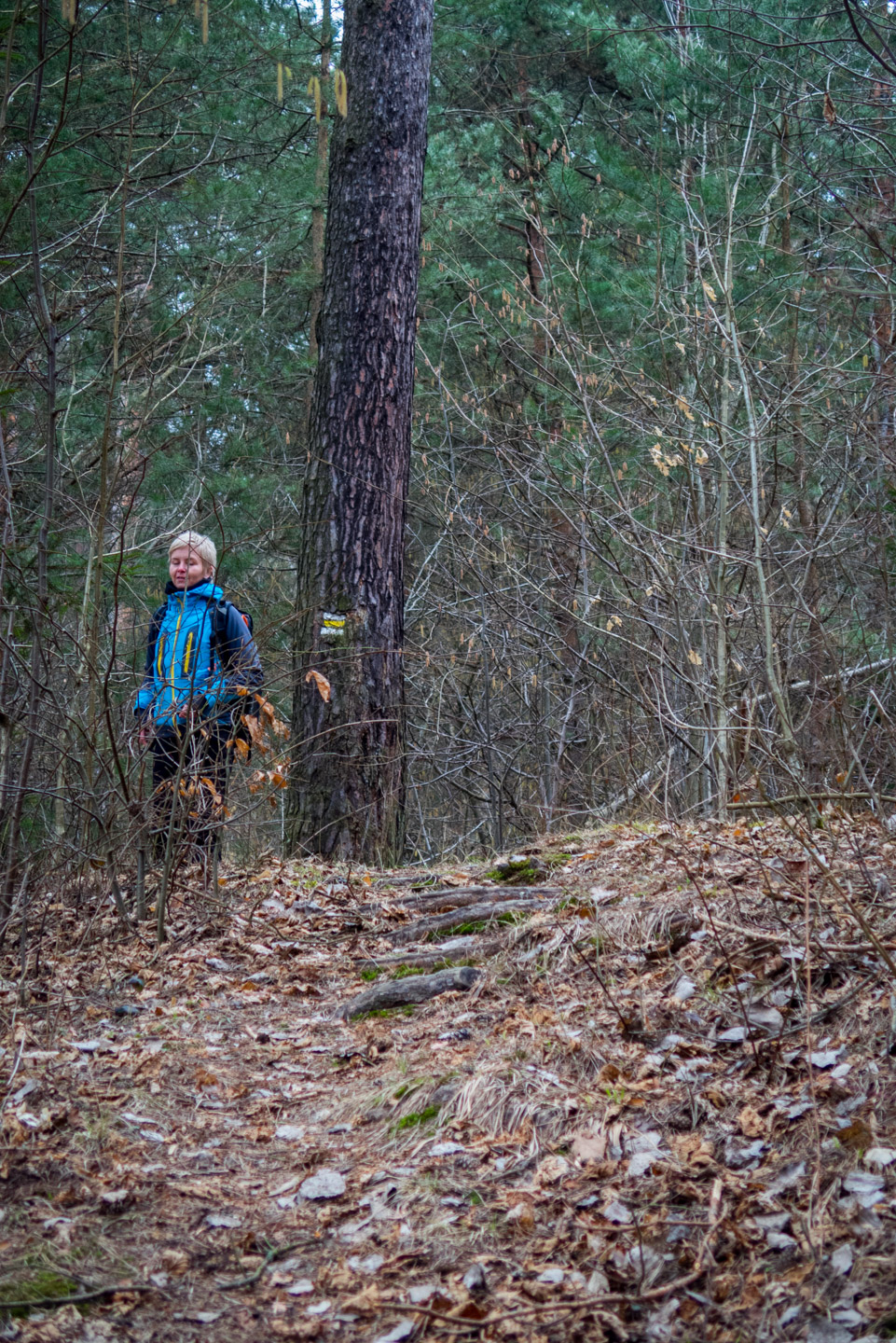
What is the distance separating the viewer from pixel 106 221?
9203 mm

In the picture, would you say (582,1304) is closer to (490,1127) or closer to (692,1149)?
(692,1149)

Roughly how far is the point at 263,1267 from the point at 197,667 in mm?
2711

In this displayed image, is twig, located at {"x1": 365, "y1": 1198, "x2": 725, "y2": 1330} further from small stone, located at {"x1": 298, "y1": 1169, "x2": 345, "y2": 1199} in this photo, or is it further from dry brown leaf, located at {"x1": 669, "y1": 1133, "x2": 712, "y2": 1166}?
small stone, located at {"x1": 298, "y1": 1169, "x2": 345, "y2": 1199}

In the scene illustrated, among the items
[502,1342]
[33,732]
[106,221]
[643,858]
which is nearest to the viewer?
[502,1342]

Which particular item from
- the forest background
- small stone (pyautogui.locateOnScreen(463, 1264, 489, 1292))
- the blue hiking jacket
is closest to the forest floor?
small stone (pyautogui.locateOnScreen(463, 1264, 489, 1292))

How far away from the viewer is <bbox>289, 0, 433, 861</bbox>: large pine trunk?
650cm

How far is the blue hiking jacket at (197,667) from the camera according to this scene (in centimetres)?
468

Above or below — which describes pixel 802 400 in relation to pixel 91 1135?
above

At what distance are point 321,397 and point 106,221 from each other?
384 centimetres

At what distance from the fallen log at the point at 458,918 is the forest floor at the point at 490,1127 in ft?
0.25

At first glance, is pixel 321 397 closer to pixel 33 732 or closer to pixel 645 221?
pixel 33 732

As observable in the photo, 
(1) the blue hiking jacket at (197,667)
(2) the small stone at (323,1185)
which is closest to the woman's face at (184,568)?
(1) the blue hiking jacket at (197,667)

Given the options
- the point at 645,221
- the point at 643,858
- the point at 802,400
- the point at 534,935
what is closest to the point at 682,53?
the point at 645,221

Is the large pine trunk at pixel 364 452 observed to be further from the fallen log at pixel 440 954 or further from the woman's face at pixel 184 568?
the fallen log at pixel 440 954
